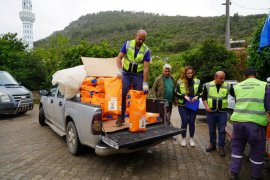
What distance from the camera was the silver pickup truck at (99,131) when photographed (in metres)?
4.48

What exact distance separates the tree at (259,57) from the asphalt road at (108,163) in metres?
4.05

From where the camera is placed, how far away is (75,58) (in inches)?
684

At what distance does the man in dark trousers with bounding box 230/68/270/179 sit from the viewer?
160 inches

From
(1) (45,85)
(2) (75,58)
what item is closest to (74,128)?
(2) (75,58)

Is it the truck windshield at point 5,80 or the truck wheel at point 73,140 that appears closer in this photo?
the truck wheel at point 73,140

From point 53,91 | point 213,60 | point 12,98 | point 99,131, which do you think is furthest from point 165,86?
point 213,60

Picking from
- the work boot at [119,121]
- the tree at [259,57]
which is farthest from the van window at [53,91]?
the tree at [259,57]

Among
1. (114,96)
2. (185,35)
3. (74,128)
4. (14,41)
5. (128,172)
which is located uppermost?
(185,35)

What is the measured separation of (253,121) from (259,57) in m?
6.15

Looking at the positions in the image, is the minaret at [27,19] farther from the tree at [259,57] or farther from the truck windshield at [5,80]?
the tree at [259,57]

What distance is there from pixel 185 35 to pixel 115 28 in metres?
25.1

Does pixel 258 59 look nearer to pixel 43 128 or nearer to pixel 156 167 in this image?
pixel 156 167

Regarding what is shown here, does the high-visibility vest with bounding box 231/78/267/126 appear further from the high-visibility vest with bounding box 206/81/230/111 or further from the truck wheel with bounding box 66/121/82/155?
the truck wheel with bounding box 66/121/82/155

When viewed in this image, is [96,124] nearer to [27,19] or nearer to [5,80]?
[5,80]
